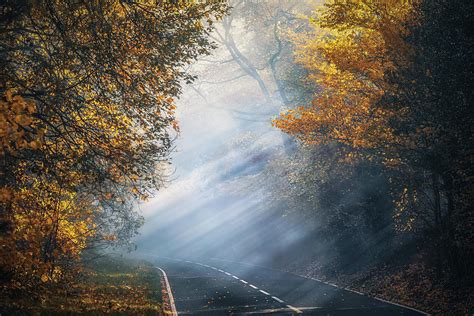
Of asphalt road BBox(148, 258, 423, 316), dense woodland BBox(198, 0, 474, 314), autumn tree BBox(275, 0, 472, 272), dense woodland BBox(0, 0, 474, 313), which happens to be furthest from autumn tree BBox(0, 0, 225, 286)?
dense woodland BBox(198, 0, 474, 314)

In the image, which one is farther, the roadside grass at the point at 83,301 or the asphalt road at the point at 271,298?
the asphalt road at the point at 271,298

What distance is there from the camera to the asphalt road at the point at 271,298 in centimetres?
1178

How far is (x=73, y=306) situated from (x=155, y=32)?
7181mm

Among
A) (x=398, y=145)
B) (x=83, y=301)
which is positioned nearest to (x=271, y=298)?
(x=83, y=301)

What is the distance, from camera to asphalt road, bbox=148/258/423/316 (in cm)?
1178

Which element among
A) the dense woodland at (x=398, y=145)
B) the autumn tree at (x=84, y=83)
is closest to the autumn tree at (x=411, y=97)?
the dense woodland at (x=398, y=145)

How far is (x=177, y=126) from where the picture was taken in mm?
10578

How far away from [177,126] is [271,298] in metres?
7.29

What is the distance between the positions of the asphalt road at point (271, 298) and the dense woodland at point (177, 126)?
158 cm

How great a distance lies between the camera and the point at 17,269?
10203 mm

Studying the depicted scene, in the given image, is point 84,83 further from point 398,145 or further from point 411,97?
point 398,145

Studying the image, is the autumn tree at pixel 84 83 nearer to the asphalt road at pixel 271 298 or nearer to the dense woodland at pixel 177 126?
the dense woodland at pixel 177 126

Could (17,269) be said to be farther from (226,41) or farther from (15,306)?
(226,41)

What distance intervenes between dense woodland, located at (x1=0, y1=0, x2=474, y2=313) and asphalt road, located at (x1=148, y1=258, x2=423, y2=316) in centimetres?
158
